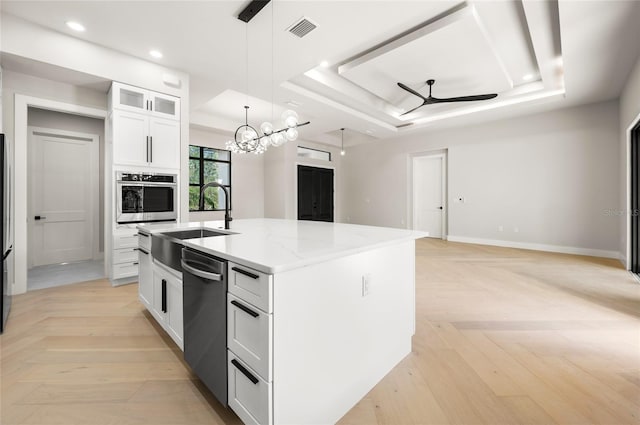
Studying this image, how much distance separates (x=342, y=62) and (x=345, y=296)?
4078 mm

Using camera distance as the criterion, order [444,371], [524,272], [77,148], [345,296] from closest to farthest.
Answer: [345,296]
[444,371]
[524,272]
[77,148]

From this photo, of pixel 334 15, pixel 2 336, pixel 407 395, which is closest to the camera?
pixel 407 395

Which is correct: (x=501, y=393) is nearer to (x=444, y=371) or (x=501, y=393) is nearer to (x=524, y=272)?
(x=444, y=371)

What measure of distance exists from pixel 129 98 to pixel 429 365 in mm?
4463

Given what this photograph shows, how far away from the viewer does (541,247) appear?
231 inches

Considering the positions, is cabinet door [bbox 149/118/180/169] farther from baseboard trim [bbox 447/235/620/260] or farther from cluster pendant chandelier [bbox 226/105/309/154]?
baseboard trim [bbox 447/235/620/260]

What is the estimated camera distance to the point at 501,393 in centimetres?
158

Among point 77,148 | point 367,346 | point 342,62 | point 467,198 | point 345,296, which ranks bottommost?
point 367,346

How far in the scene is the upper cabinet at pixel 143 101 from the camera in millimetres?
3520

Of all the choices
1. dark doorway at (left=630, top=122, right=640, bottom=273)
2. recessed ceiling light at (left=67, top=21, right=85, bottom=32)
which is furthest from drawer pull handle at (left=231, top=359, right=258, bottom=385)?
dark doorway at (left=630, top=122, right=640, bottom=273)

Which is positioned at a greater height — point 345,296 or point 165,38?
point 165,38

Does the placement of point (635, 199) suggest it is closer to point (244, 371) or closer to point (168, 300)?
point (244, 371)

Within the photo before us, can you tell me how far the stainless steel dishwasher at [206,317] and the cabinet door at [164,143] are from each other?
2820mm

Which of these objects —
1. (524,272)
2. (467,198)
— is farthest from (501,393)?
(467,198)
